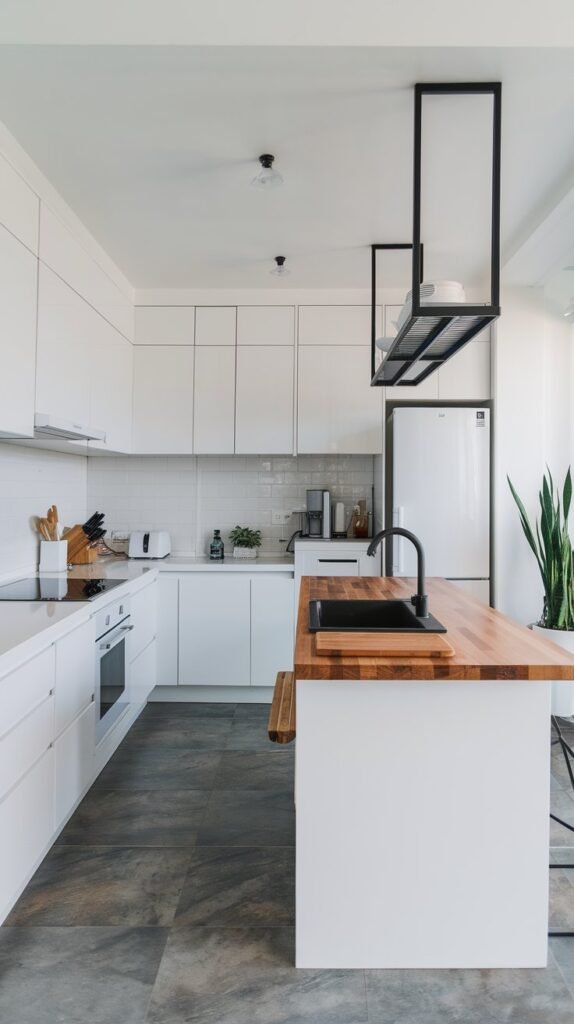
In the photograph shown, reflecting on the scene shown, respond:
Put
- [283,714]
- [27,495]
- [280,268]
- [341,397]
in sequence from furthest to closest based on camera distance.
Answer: [341,397] → [280,268] → [27,495] → [283,714]

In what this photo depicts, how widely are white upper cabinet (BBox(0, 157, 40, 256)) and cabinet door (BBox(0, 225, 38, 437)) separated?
44mm

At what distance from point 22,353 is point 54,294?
46cm

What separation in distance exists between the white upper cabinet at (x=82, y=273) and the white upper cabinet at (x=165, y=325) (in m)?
0.07

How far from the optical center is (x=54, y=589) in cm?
268

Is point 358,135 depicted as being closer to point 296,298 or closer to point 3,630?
point 296,298

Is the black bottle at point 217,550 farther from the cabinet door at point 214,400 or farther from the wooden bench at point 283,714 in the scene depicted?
the wooden bench at point 283,714

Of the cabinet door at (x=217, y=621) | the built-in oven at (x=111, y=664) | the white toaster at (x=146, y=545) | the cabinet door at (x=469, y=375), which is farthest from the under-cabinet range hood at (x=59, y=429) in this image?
the cabinet door at (x=469, y=375)

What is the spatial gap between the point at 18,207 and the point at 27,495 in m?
1.47

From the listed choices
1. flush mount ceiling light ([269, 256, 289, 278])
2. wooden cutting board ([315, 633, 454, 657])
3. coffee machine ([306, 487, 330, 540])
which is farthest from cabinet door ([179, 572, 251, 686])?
wooden cutting board ([315, 633, 454, 657])

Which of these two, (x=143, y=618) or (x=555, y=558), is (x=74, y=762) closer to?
(x=143, y=618)

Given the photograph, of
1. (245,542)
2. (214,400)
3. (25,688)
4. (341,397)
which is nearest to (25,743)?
(25,688)

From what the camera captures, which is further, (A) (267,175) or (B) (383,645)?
(A) (267,175)

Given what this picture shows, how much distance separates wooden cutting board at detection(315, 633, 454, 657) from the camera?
1502 mm

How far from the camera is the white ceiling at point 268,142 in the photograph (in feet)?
6.07
